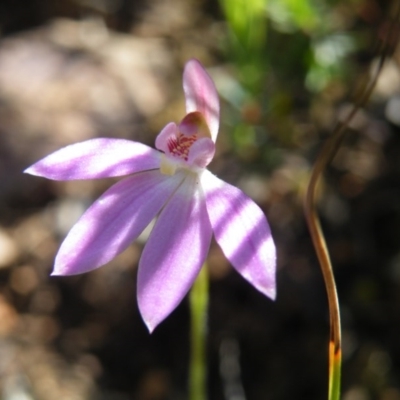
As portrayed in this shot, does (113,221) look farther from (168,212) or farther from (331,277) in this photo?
(331,277)

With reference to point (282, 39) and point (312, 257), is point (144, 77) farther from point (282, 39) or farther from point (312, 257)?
point (312, 257)

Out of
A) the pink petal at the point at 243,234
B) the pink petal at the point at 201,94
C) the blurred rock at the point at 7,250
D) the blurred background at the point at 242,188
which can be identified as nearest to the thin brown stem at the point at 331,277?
the pink petal at the point at 243,234

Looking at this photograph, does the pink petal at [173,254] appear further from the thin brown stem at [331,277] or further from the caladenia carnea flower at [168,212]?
the thin brown stem at [331,277]

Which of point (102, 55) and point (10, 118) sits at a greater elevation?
point (102, 55)

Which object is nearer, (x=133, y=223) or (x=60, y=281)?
(x=133, y=223)

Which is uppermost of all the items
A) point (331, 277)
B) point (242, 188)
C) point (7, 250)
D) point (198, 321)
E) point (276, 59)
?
point (331, 277)

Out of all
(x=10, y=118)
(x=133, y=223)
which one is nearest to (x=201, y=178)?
(x=133, y=223)

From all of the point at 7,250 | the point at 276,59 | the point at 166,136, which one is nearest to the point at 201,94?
the point at 166,136
